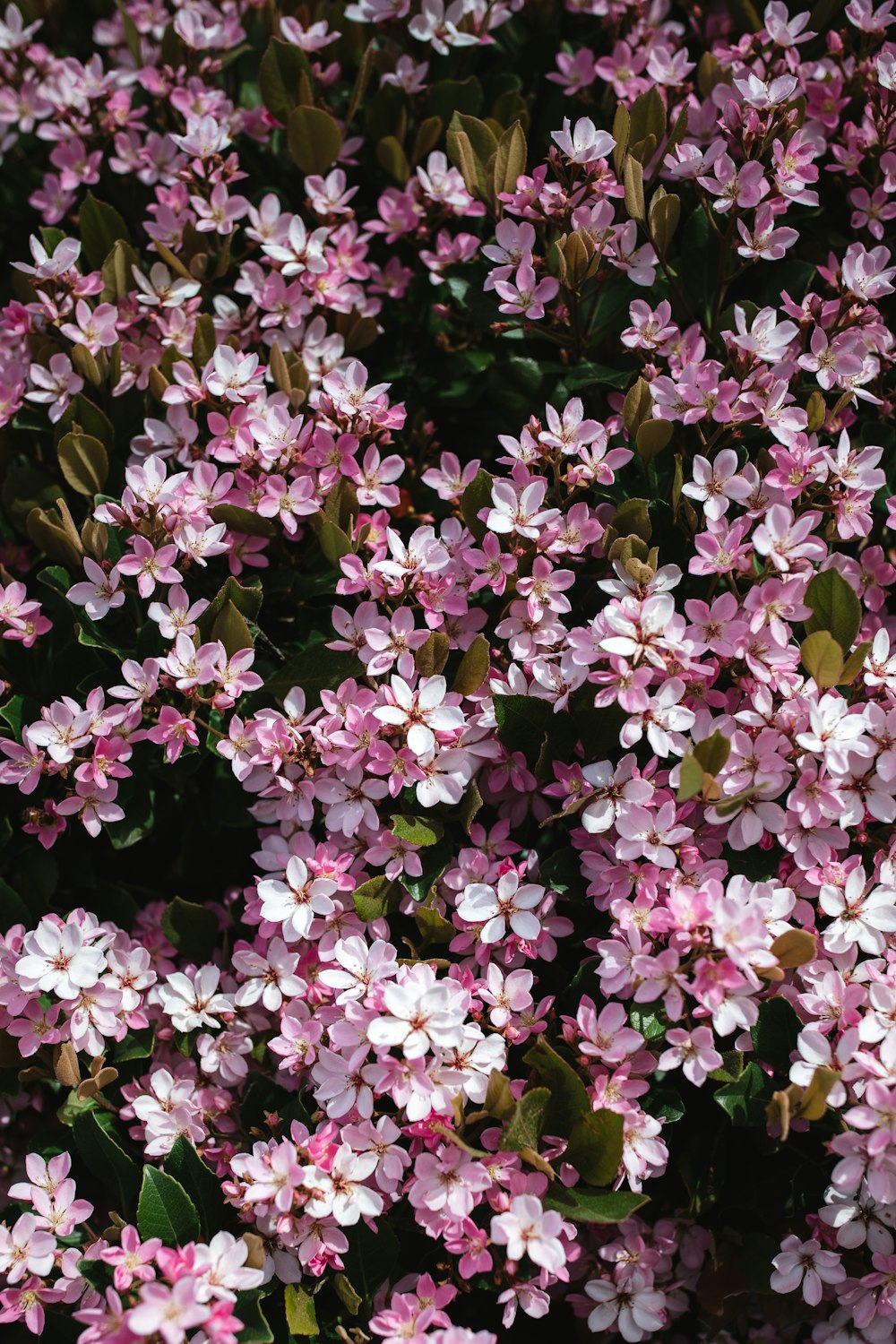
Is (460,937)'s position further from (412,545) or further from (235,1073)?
(412,545)

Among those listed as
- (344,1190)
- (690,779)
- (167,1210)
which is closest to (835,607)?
(690,779)

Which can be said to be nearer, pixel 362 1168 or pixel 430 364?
pixel 362 1168

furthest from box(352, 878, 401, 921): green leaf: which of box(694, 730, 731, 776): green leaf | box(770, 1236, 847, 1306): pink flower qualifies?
box(770, 1236, 847, 1306): pink flower

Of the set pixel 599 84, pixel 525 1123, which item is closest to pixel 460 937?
pixel 525 1123

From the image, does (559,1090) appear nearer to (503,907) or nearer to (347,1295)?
(503,907)

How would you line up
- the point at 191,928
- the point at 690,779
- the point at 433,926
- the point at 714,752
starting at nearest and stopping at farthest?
the point at 690,779
the point at 714,752
the point at 433,926
the point at 191,928

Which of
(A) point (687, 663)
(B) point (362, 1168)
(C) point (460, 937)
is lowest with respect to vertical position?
(B) point (362, 1168)
